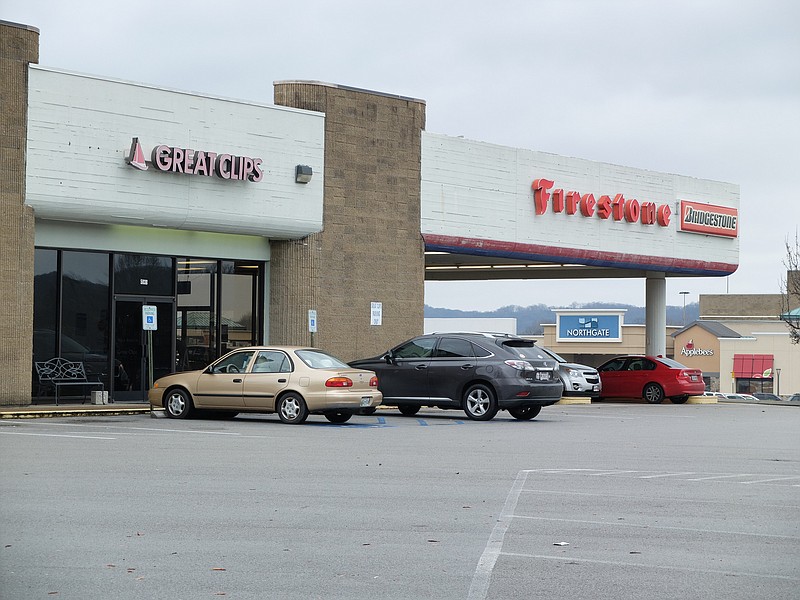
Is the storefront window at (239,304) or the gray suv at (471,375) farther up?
the storefront window at (239,304)

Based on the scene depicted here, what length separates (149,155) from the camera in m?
26.5

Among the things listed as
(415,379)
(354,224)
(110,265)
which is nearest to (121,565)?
(415,379)

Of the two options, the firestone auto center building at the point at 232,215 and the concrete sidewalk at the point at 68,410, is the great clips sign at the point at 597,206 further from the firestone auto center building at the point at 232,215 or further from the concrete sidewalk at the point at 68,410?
the concrete sidewalk at the point at 68,410

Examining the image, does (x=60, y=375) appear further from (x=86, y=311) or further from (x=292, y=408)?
(x=292, y=408)

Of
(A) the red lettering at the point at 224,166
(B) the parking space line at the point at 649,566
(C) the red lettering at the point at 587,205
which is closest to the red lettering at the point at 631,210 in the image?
(C) the red lettering at the point at 587,205

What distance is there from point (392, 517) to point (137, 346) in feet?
61.9

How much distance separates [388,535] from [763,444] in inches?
447

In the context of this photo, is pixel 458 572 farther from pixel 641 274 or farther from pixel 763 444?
pixel 641 274

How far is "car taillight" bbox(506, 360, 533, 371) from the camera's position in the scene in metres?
23.1

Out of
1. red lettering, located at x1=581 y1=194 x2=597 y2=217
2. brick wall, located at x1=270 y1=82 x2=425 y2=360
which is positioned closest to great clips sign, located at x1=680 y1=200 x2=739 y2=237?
red lettering, located at x1=581 y1=194 x2=597 y2=217

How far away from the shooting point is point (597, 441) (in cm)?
1903

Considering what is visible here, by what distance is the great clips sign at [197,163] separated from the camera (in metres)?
26.2

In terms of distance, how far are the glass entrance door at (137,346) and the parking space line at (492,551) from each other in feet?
56.2

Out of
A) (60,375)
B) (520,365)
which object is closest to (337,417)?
(520,365)
